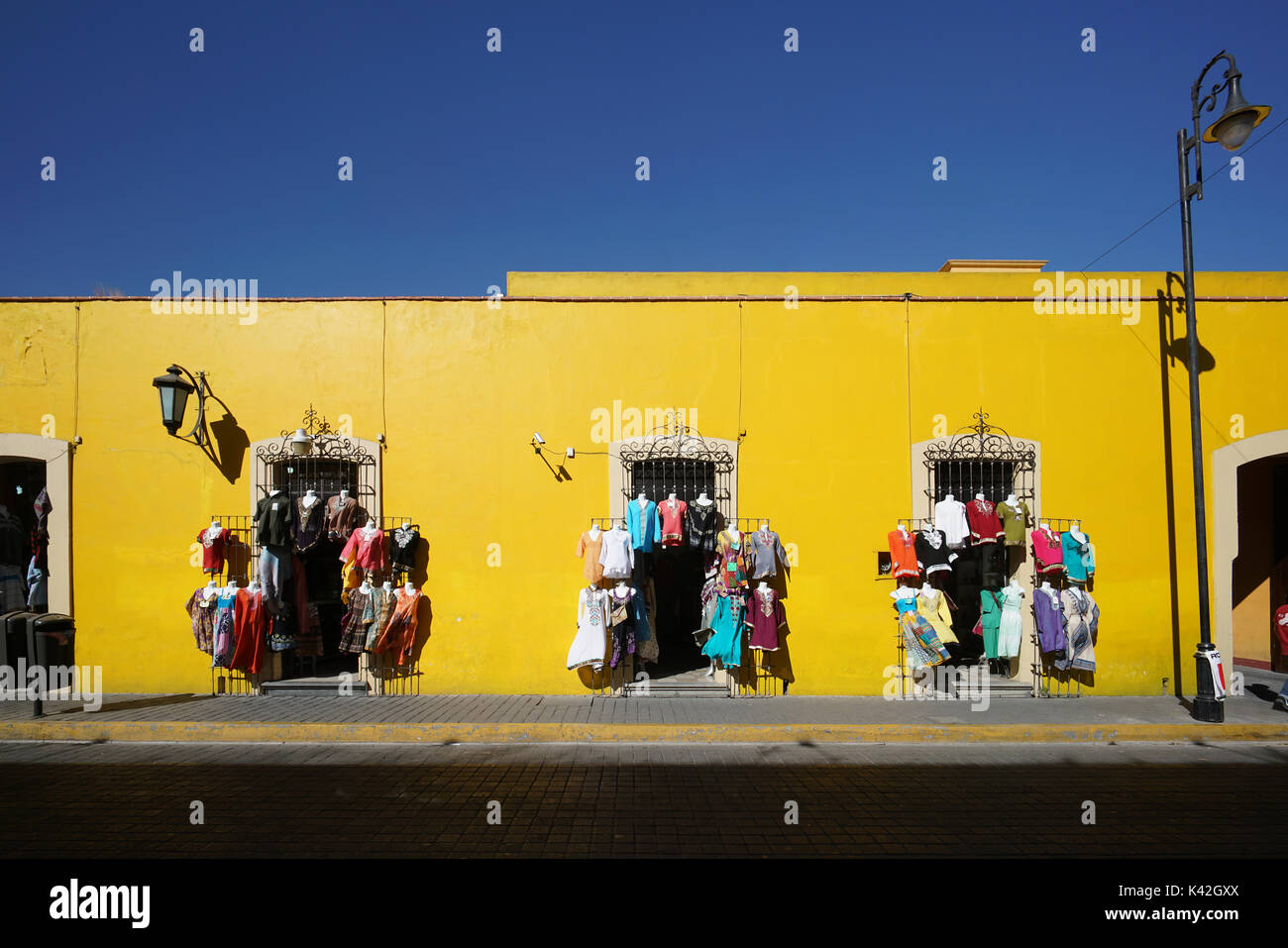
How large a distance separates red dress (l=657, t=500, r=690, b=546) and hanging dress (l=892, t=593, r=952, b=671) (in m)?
3.03

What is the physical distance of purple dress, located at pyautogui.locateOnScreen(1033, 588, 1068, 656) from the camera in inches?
359

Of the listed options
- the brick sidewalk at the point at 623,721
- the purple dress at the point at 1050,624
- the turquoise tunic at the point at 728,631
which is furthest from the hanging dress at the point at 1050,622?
the turquoise tunic at the point at 728,631

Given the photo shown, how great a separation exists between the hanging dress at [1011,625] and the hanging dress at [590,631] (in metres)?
5.36

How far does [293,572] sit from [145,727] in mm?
2487

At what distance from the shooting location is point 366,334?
31.6ft

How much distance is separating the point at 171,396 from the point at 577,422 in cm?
527

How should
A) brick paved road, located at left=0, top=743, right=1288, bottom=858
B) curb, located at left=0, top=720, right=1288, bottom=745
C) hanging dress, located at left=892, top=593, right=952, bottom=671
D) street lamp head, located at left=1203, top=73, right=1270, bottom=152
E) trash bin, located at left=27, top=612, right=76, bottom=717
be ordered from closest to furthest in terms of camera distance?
1. brick paved road, located at left=0, top=743, right=1288, bottom=858
2. street lamp head, located at left=1203, top=73, right=1270, bottom=152
3. curb, located at left=0, top=720, right=1288, bottom=745
4. trash bin, located at left=27, top=612, right=76, bottom=717
5. hanging dress, located at left=892, top=593, right=952, bottom=671

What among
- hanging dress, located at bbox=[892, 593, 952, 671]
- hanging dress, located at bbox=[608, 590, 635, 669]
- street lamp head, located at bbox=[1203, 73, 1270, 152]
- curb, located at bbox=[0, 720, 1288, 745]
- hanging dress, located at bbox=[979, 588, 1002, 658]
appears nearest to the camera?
street lamp head, located at bbox=[1203, 73, 1270, 152]

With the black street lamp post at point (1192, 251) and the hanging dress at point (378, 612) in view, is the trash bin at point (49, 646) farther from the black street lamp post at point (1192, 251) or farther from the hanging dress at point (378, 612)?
the black street lamp post at point (1192, 251)

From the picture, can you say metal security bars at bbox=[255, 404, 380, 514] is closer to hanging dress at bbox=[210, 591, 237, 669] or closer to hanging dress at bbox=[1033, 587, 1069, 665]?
hanging dress at bbox=[210, 591, 237, 669]

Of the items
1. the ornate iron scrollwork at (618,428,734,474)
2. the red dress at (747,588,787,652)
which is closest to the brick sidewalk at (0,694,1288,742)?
the red dress at (747,588,787,652)

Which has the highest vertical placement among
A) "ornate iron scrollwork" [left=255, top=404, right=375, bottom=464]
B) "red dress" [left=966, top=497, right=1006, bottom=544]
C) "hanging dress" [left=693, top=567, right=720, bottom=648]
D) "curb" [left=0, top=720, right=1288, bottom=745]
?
"ornate iron scrollwork" [left=255, top=404, right=375, bottom=464]

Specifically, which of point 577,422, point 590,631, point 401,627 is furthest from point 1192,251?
point 401,627
